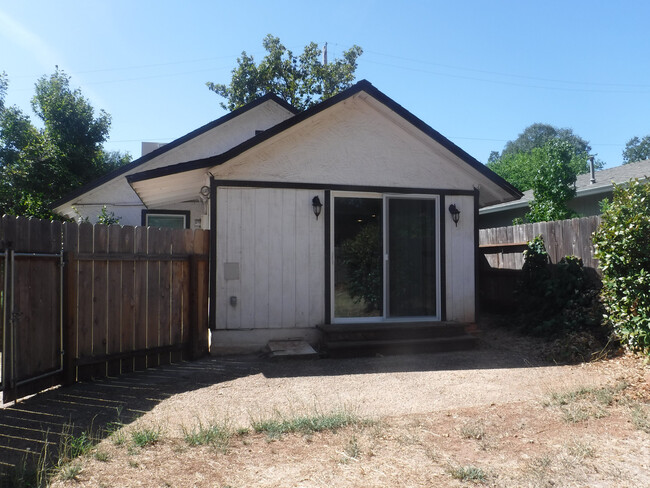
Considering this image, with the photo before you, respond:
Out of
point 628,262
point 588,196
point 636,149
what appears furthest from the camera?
point 636,149

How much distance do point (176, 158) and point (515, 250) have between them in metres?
8.04

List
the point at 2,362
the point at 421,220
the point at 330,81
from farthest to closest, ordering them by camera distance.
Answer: the point at 330,81 < the point at 421,220 < the point at 2,362

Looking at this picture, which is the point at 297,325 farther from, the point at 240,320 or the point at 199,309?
the point at 199,309

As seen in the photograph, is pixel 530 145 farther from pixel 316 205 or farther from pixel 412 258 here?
pixel 316 205

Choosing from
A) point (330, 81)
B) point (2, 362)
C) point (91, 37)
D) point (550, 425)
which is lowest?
point (550, 425)

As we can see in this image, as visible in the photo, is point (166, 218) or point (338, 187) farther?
point (166, 218)

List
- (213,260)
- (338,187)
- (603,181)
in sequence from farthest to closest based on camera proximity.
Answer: (603,181)
(338,187)
(213,260)

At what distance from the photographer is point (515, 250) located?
9.62m

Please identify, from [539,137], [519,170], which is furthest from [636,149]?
[519,170]

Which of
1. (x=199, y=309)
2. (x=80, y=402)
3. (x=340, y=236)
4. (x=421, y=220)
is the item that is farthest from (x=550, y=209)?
(x=80, y=402)

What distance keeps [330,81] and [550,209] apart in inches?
546

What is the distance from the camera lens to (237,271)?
7.10m

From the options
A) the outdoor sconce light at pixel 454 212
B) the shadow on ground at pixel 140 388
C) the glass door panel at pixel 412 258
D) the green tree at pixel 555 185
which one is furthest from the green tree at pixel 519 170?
the shadow on ground at pixel 140 388

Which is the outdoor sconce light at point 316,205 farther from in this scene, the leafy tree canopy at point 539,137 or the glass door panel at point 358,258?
the leafy tree canopy at point 539,137
